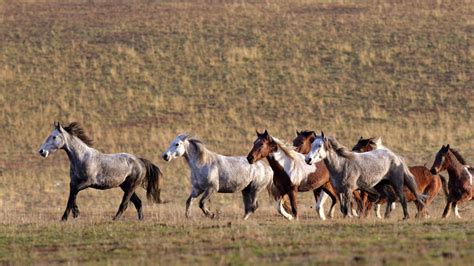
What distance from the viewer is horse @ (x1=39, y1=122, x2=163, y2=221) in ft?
69.1

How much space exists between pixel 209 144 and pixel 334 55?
13.0m

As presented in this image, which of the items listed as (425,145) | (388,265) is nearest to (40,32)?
(425,145)

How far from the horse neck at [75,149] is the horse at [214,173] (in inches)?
60.0

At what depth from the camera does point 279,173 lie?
2128cm

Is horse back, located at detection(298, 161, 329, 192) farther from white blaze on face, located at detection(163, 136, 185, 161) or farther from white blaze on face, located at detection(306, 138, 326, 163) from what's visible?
white blaze on face, located at detection(163, 136, 185, 161)

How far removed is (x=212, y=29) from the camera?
51312 millimetres

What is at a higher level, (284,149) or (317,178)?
(284,149)

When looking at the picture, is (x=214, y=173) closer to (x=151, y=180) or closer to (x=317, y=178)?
(x=151, y=180)

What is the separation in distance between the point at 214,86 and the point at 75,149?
23828 mm

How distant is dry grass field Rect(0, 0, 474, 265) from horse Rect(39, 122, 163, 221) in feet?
3.80

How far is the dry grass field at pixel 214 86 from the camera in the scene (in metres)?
28.4

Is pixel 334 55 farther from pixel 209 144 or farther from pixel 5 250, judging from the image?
pixel 5 250

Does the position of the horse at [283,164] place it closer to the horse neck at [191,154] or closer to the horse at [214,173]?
the horse at [214,173]

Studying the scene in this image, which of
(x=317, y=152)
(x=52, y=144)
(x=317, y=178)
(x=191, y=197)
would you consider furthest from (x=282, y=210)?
(x=52, y=144)
